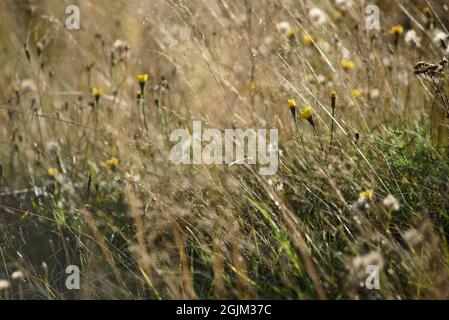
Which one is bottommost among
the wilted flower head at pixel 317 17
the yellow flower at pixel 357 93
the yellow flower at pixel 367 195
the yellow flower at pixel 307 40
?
the yellow flower at pixel 367 195

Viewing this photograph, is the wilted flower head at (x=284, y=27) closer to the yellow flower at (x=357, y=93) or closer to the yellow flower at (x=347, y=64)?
the yellow flower at (x=347, y=64)

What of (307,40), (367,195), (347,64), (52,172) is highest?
(307,40)

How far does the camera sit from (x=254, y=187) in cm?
231

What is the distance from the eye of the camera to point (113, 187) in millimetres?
2576

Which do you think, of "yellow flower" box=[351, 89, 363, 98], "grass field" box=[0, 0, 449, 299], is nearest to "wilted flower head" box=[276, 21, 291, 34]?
"grass field" box=[0, 0, 449, 299]

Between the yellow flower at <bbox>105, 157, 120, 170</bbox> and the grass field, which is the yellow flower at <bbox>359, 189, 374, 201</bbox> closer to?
the grass field

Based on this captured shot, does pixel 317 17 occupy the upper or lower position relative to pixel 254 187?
upper

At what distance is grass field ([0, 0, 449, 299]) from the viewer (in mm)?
1932

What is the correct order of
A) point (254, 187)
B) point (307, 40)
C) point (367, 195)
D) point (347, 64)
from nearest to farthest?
point (367, 195) → point (254, 187) → point (347, 64) → point (307, 40)

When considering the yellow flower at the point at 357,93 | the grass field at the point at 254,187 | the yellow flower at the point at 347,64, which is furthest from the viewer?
the yellow flower at the point at 347,64

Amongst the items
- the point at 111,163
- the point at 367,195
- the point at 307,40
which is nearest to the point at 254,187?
the point at 367,195

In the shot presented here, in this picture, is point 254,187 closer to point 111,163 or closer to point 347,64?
point 111,163

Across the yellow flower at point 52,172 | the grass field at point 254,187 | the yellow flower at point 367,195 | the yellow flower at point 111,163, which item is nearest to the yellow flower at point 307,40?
the grass field at point 254,187

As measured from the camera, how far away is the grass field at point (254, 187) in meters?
1.93
